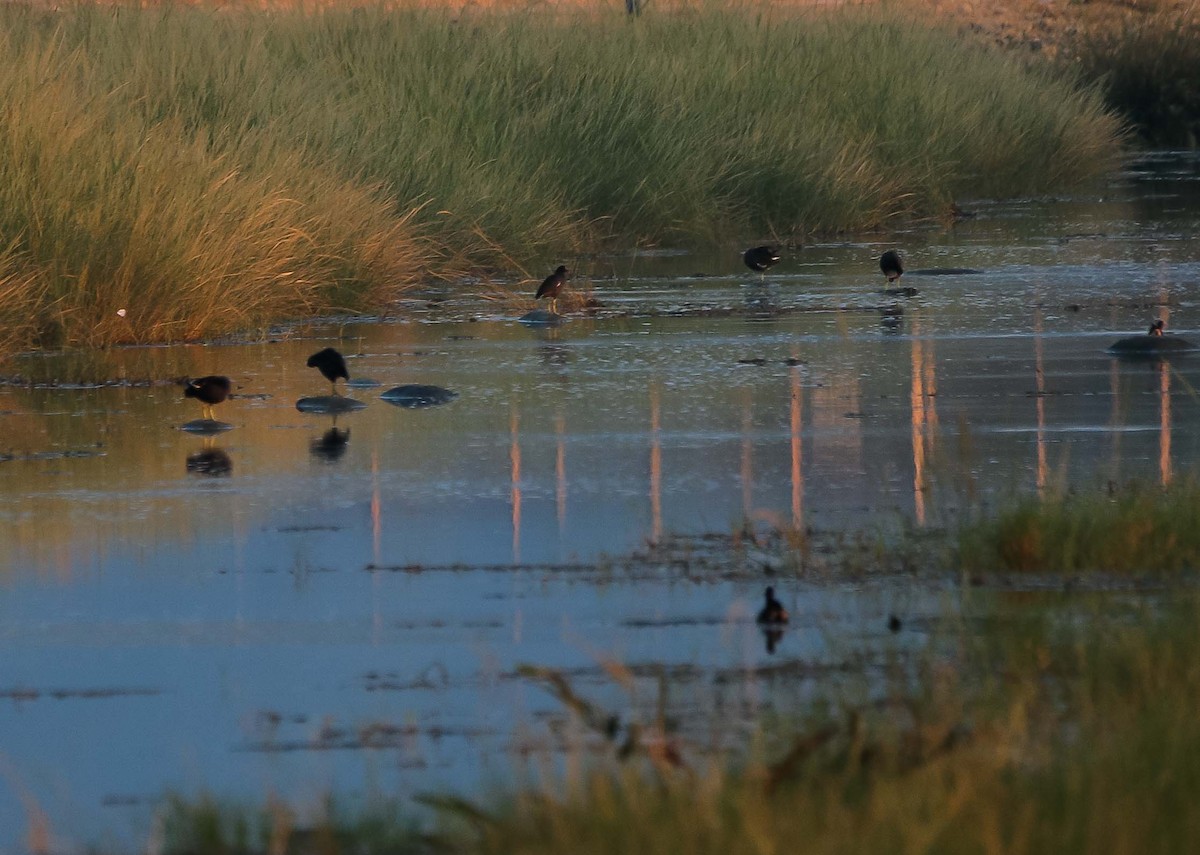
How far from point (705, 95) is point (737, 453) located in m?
13.8

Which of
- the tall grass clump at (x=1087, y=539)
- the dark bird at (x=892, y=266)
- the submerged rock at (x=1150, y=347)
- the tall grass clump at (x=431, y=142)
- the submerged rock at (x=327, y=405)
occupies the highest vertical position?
the tall grass clump at (x=431, y=142)

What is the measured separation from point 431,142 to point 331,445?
9.15 metres

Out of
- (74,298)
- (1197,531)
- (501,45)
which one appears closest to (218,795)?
(1197,531)

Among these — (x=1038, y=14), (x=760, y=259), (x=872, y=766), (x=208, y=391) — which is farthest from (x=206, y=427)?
(x=1038, y=14)

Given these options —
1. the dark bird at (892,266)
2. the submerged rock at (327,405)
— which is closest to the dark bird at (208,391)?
the submerged rock at (327,405)

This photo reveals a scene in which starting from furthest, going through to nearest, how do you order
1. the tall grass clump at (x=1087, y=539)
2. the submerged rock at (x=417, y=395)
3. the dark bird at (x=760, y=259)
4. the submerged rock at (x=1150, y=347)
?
the dark bird at (x=760, y=259) < the submerged rock at (x=1150, y=347) < the submerged rock at (x=417, y=395) < the tall grass clump at (x=1087, y=539)

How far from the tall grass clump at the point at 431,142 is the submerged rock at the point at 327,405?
94.5 inches

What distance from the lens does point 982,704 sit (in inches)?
201

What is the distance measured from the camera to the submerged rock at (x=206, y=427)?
10.3 meters

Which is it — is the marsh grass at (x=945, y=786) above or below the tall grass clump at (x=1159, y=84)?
below

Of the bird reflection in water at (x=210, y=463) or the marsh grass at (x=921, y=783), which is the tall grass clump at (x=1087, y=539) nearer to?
the marsh grass at (x=921, y=783)

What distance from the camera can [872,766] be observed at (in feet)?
14.8

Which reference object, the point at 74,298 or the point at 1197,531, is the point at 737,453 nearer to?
the point at 1197,531

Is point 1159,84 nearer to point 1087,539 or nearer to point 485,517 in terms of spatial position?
point 485,517
